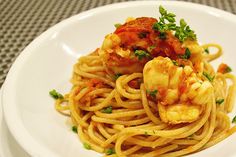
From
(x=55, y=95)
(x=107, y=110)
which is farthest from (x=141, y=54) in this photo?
(x=55, y=95)

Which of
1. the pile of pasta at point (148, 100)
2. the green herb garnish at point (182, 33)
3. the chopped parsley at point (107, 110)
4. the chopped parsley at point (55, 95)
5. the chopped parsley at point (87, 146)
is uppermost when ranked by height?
the green herb garnish at point (182, 33)

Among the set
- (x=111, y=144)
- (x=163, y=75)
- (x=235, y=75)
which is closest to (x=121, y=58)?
(x=163, y=75)

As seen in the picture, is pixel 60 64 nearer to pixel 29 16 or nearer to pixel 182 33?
pixel 182 33

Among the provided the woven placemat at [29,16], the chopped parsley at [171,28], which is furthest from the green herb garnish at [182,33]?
the woven placemat at [29,16]

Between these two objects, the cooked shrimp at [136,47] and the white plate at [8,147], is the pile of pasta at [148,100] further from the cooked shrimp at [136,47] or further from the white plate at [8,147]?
the white plate at [8,147]

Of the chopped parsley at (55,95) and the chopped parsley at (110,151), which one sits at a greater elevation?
the chopped parsley at (110,151)

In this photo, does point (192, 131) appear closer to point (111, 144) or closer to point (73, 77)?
point (111, 144)

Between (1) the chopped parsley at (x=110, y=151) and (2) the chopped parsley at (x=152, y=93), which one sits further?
(1) the chopped parsley at (x=110, y=151)
